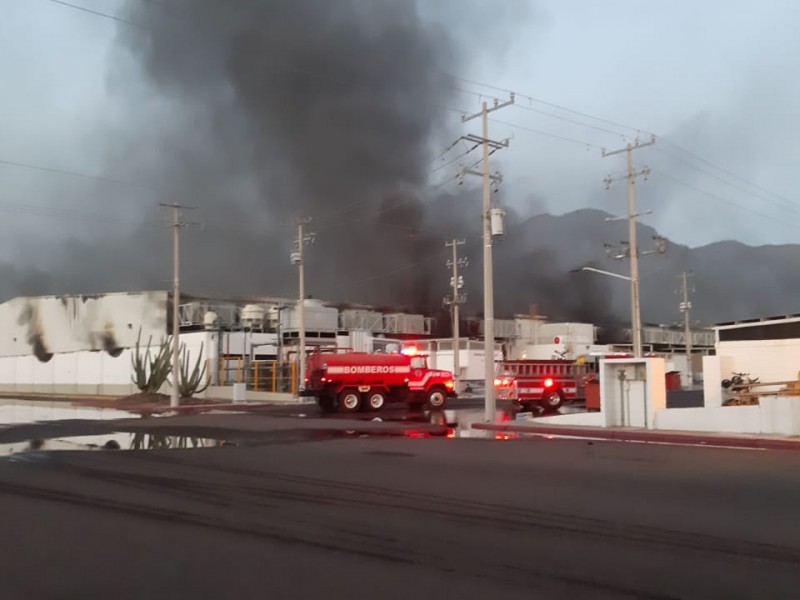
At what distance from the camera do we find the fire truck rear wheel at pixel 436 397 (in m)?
30.9

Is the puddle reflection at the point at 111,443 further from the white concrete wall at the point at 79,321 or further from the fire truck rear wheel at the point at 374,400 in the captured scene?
the white concrete wall at the point at 79,321

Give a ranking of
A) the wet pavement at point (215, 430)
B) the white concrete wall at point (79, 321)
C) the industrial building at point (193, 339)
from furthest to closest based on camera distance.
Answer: the white concrete wall at point (79, 321) → the industrial building at point (193, 339) → the wet pavement at point (215, 430)

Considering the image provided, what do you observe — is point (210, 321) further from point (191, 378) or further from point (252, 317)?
point (191, 378)

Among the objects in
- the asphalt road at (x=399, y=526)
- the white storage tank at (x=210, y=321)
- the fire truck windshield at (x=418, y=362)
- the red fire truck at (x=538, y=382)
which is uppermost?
the white storage tank at (x=210, y=321)

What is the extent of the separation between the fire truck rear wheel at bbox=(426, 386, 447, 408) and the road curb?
8.30 m

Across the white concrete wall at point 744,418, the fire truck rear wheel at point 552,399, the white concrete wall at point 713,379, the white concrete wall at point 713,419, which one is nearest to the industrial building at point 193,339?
the fire truck rear wheel at point 552,399

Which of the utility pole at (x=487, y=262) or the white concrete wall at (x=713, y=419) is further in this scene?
the utility pole at (x=487, y=262)

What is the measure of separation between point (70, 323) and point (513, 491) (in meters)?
55.7

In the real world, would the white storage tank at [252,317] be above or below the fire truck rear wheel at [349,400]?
above

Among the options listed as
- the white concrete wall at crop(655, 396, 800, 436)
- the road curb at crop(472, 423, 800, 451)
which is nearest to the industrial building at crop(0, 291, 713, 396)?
the road curb at crop(472, 423, 800, 451)

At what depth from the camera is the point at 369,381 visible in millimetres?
29781

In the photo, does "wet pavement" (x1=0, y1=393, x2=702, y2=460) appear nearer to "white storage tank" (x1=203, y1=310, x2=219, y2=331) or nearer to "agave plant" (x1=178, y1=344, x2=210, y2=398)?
"agave plant" (x1=178, y1=344, x2=210, y2=398)

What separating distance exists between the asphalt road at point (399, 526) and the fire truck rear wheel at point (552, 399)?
52.4 ft

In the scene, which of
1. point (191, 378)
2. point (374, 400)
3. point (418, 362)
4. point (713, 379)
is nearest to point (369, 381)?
point (374, 400)
